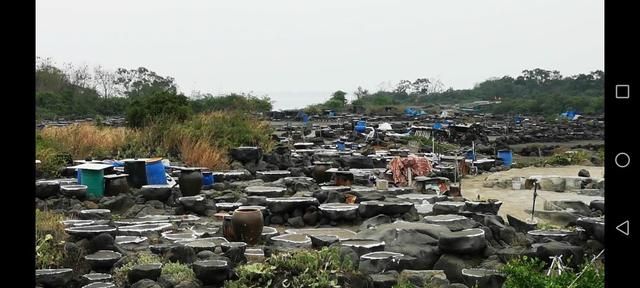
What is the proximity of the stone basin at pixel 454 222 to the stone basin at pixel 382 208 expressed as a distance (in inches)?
28.4

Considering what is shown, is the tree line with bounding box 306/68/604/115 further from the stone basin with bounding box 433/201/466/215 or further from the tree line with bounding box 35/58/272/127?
the stone basin with bounding box 433/201/466/215

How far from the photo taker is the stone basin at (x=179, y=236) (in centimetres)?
686

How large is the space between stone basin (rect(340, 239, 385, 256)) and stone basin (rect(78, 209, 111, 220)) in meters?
3.27

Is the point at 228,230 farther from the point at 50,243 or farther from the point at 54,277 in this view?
the point at 54,277

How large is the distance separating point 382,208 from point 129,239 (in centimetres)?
326

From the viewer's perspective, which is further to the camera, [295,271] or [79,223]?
[79,223]

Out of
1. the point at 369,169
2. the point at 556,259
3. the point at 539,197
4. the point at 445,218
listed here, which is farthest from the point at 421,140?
the point at 556,259

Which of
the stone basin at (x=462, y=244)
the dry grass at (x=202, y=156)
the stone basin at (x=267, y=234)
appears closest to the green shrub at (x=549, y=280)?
the stone basin at (x=462, y=244)

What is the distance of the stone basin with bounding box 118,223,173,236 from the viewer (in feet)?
→ 23.4

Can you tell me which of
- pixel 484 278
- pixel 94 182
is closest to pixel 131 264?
pixel 484 278

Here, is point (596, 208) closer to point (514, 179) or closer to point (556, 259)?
point (556, 259)

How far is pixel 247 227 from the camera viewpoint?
6.64 meters

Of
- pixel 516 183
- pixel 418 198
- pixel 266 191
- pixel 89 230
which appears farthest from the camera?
pixel 516 183
